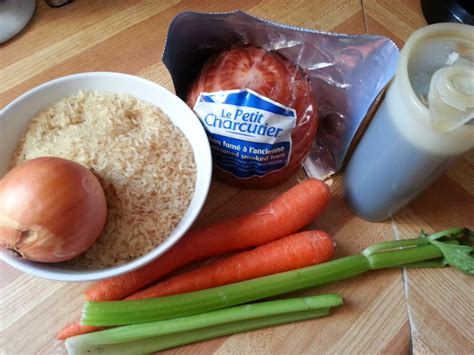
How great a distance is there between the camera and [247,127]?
29.1 inches

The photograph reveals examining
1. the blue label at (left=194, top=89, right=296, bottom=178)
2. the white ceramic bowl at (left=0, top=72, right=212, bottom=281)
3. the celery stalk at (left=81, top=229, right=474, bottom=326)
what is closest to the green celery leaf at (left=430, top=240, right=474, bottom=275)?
the celery stalk at (left=81, top=229, right=474, bottom=326)

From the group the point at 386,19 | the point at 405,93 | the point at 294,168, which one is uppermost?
the point at 405,93

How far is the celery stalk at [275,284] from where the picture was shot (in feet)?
2.24

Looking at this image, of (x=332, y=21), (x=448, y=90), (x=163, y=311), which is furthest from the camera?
(x=332, y=21)

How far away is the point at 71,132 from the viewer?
739mm

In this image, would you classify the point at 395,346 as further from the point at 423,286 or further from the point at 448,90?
the point at 448,90

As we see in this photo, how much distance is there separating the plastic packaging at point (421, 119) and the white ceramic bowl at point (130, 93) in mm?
272

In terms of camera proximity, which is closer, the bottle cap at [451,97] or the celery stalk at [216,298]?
the bottle cap at [451,97]

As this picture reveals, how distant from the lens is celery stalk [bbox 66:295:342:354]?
675 mm

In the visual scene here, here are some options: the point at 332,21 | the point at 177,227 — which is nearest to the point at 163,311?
the point at 177,227

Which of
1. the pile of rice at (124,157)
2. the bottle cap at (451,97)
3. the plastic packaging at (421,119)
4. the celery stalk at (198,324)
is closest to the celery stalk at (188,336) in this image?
the celery stalk at (198,324)

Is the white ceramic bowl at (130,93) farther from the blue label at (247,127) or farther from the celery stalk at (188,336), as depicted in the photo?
the celery stalk at (188,336)

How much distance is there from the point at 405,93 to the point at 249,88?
24 cm

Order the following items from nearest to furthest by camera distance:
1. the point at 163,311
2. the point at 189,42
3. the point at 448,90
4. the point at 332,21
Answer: the point at 448,90 → the point at 163,311 → the point at 189,42 → the point at 332,21
